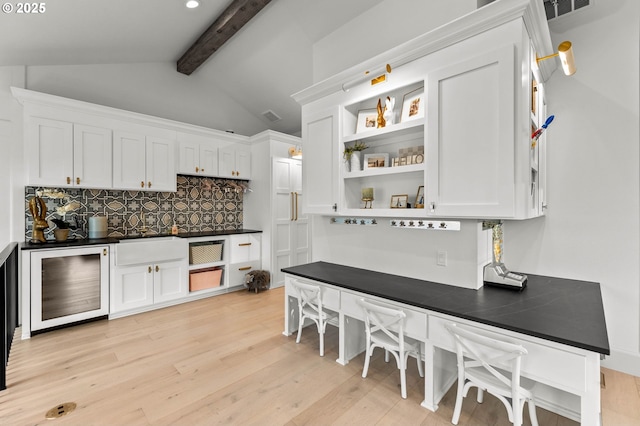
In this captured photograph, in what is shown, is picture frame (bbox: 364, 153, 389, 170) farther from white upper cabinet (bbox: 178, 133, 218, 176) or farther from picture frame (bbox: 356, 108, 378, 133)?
white upper cabinet (bbox: 178, 133, 218, 176)

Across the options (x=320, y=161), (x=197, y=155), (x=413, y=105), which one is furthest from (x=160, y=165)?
(x=413, y=105)

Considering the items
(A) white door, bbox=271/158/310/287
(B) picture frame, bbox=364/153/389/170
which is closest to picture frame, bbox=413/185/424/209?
(B) picture frame, bbox=364/153/389/170

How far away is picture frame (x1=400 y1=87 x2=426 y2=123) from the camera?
2.42 metres

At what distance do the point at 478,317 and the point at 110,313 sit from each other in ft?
13.3

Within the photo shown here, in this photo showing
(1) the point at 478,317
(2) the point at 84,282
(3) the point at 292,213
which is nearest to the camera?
(1) the point at 478,317

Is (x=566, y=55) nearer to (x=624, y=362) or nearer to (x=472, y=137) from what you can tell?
(x=472, y=137)

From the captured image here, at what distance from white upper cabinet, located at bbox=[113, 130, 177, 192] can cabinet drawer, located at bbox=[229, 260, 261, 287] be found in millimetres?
1560

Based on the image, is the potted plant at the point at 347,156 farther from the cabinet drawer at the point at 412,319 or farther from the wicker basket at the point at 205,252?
the wicker basket at the point at 205,252

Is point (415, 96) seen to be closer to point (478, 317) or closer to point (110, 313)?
point (478, 317)

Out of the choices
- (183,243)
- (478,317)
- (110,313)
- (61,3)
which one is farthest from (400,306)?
(61,3)

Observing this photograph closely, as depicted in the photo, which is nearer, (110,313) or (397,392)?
(397,392)

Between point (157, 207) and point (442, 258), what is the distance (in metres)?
4.22

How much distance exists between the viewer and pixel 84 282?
3467mm

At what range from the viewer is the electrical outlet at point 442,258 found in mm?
2398
